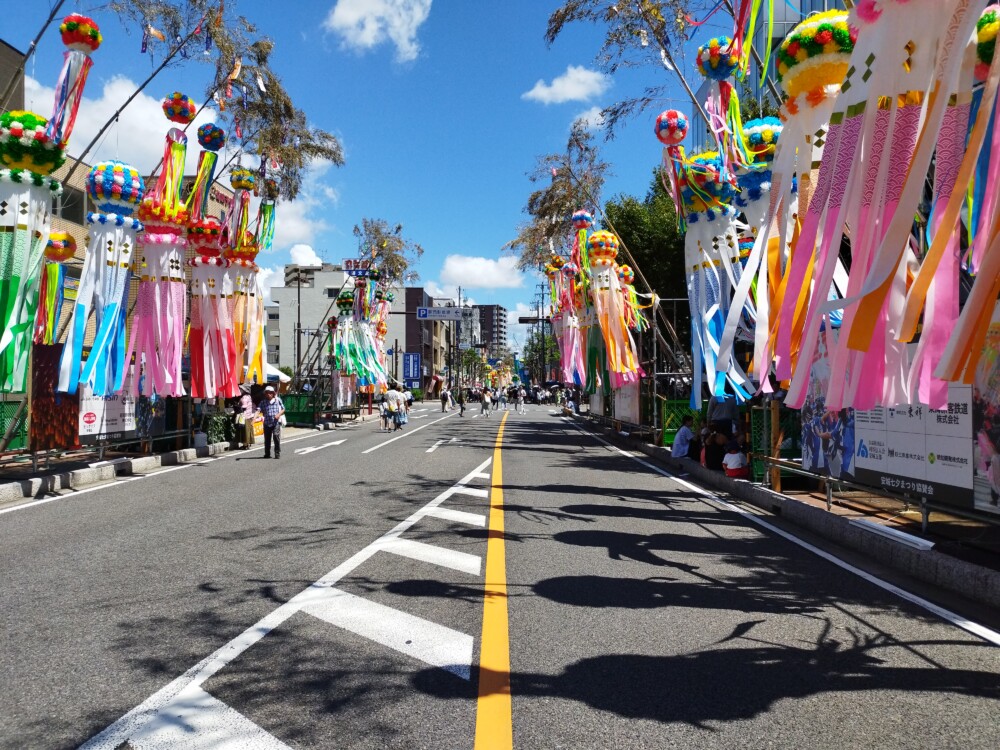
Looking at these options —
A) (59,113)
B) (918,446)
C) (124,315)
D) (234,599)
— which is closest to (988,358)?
(918,446)

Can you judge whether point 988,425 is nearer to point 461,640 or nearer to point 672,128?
point 461,640

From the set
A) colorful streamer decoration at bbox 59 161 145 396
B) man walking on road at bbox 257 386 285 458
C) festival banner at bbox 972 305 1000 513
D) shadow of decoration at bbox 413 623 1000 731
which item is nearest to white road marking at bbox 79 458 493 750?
shadow of decoration at bbox 413 623 1000 731

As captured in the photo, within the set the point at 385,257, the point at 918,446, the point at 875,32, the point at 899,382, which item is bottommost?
the point at 918,446

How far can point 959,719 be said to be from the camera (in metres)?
3.51

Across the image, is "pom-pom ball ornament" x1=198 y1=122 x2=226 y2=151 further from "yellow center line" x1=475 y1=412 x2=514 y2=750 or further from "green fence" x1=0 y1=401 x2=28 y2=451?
"yellow center line" x1=475 y1=412 x2=514 y2=750

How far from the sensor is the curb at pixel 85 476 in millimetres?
11176

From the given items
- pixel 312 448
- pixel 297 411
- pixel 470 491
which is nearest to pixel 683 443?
pixel 470 491

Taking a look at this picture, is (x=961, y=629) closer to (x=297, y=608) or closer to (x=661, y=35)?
(x=297, y=608)

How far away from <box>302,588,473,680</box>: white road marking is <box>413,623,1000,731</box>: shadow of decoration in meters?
0.26

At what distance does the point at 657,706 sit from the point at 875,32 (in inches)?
201

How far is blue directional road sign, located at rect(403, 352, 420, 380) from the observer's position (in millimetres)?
76625

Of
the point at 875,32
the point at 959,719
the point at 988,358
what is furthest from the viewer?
the point at 988,358

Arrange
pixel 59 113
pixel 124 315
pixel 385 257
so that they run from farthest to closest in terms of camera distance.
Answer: pixel 385 257
pixel 124 315
pixel 59 113

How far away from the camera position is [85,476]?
42.7 ft
